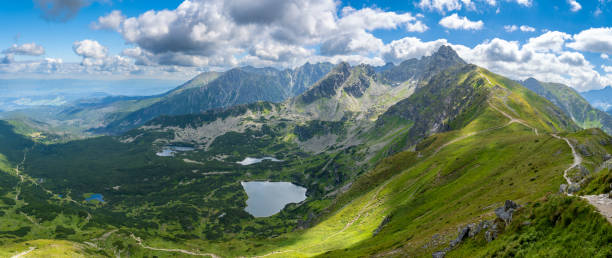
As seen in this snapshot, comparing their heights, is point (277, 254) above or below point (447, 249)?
below

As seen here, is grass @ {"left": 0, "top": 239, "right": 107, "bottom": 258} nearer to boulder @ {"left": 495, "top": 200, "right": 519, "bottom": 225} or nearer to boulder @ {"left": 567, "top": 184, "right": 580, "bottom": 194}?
boulder @ {"left": 495, "top": 200, "right": 519, "bottom": 225}

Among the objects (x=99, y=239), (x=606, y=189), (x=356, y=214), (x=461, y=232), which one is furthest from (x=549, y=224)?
(x=99, y=239)

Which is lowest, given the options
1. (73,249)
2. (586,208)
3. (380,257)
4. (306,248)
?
(73,249)

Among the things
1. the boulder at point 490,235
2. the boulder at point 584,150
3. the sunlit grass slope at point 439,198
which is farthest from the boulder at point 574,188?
the boulder at point 584,150

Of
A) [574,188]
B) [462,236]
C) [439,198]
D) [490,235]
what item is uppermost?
[574,188]

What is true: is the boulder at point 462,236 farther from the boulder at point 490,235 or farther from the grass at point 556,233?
the grass at point 556,233

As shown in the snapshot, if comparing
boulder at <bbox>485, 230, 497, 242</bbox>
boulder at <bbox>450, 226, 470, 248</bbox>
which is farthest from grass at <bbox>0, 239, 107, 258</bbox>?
boulder at <bbox>485, 230, 497, 242</bbox>

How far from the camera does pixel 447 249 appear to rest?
4734 cm

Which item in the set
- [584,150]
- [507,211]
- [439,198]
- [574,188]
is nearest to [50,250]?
[439,198]

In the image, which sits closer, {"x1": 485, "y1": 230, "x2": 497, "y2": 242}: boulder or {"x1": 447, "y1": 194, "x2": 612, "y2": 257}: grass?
{"x1": 447, "y1": 194, "x2": 612, "y2": 257}: grass

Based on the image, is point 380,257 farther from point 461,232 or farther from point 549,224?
point 549,224

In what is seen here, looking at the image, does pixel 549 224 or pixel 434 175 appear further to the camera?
pixel 434 175

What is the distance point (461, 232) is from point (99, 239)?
222 m

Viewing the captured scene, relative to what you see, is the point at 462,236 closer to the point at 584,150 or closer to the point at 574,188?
the point at 574,188
